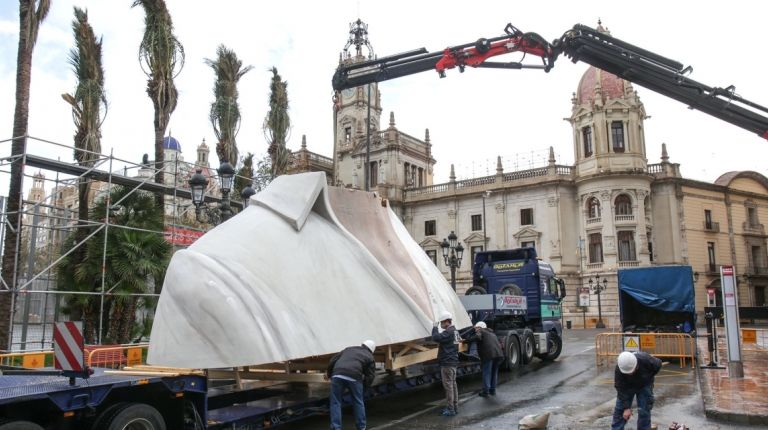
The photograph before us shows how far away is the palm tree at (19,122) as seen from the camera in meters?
14.6

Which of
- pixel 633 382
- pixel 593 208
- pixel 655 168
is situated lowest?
pixel 633 382

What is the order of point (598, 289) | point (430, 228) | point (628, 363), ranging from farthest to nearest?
point (430, 228) < point (598, 289) < point (628, 363)

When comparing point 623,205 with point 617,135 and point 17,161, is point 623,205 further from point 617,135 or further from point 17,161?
point 17,161

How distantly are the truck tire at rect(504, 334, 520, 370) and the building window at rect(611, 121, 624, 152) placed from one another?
3480cm

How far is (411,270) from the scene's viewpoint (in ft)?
35.9

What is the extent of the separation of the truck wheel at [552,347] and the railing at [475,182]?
3544cm

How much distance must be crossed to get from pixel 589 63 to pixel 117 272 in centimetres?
1346

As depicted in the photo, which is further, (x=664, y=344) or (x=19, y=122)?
(x=664, y=344)

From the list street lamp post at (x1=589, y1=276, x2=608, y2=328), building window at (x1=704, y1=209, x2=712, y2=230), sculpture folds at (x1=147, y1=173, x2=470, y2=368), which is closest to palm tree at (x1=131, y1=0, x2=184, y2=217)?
sculpture folds at (x1=147, y1=173, x2=470, y2=368)

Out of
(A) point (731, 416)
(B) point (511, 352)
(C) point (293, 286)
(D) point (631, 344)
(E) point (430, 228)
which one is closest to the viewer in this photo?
(C) point (293, 286)

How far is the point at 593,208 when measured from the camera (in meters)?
48.2

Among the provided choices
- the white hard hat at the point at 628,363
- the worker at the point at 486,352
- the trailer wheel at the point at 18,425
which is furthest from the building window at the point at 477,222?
the trailer wheel at the point at 18,425

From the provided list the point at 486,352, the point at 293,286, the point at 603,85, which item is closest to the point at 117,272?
the point at 293,286

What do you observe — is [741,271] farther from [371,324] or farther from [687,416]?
[371,324]
